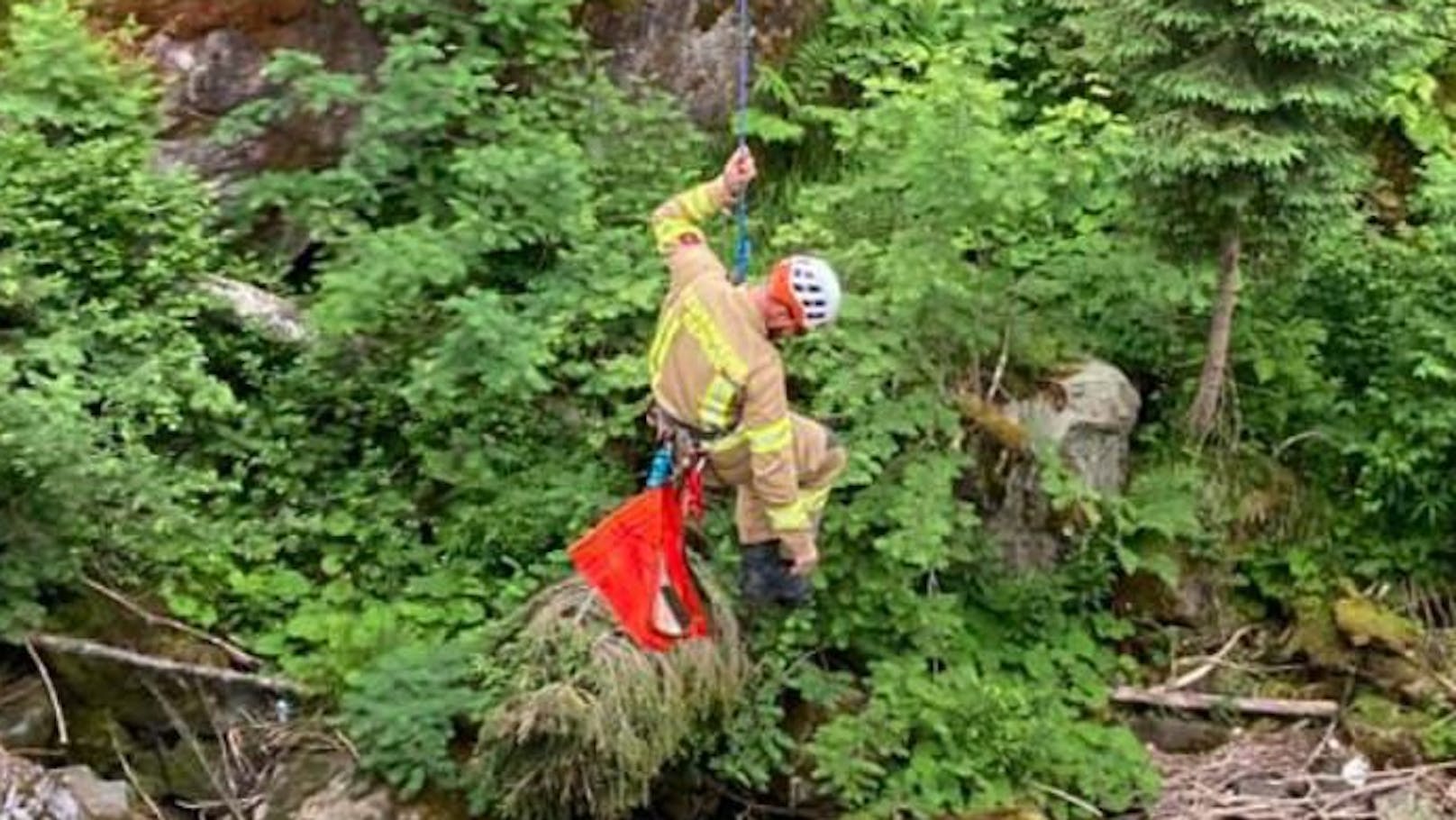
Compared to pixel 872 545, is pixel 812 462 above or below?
above

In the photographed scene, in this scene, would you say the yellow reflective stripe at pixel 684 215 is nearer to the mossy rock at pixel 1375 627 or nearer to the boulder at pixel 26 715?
the boulder at pixel 26 715

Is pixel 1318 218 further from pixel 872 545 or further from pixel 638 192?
pixel 638 192

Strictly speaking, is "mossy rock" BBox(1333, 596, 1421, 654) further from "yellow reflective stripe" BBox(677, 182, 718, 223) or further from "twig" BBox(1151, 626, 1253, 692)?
"yellow reflective stripe" BBox(677, 182, 718, 223)

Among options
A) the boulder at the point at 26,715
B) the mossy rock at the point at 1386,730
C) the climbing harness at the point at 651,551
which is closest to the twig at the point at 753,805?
the climbing harness at the point at 651,551

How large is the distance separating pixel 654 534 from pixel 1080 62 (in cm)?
353

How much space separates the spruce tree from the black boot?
2057 millimetres

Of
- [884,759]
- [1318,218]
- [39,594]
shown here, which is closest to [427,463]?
[39,594]

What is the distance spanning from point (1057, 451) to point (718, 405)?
2.02 metres

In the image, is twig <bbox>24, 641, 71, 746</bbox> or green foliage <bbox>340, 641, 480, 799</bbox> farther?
twig <bbox>24, 641, 71, 746</bbox>

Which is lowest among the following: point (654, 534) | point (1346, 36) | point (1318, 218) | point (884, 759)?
point (884, 759)

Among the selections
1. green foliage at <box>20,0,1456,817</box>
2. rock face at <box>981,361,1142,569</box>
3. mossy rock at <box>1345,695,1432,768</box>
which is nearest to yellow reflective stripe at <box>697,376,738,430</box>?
green foliage at <box>20,0,1456,817</box>

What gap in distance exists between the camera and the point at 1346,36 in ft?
22.1

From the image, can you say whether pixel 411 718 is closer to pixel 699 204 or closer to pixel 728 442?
pixel 728 442

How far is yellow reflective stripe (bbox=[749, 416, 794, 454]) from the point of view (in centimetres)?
563
